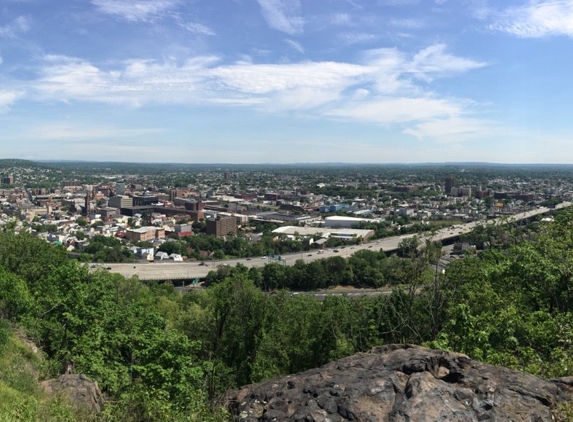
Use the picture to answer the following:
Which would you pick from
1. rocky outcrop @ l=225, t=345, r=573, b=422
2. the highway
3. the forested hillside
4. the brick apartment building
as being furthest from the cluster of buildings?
rocky outcrop @ l=225, t=345, r=573, b=422

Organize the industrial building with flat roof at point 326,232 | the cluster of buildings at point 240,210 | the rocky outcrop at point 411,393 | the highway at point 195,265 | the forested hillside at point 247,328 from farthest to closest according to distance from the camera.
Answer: the cluster of buildings at point 240,210, the industrial building with flat roof at point 326,232, the highway at point 195,265, the forested hillside at point 247,328, the rocky outcrop at point 411,393

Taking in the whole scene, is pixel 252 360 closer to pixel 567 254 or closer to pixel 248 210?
pixel 567 254

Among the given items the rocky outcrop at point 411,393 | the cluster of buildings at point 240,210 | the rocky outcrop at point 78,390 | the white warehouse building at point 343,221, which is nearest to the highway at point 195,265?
the cluster of buildings at point 240,210

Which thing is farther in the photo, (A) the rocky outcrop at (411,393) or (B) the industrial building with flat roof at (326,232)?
(B) the industrial building with flat roof at (326,232)

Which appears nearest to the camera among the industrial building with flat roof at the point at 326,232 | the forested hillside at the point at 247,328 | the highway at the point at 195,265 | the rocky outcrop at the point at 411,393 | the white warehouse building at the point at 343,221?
the rocky outcrop at the point at 411,393

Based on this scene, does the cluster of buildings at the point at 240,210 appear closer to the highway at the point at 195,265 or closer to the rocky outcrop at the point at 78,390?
the highway at the point at 195,265

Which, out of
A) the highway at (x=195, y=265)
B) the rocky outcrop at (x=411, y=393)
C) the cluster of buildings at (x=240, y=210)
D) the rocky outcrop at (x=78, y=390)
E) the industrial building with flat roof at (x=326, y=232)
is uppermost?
the rocky outcrop at (x=411, y=393)

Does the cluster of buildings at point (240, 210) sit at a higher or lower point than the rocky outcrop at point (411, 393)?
lower
